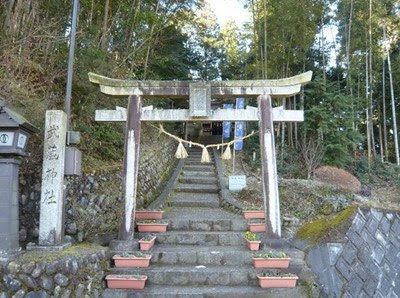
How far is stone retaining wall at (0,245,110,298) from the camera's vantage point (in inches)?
153

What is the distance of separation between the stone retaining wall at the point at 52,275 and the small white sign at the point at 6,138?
129cm

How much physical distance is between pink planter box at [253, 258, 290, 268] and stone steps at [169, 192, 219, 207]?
2914mm

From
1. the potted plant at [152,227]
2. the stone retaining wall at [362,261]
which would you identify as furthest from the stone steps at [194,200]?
the stone retaining wall at [362,261]

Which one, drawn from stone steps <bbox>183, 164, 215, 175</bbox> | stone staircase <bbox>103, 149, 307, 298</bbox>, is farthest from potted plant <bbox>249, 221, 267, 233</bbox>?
stone steps <bbox>183, 164, 215, 175</bbox>

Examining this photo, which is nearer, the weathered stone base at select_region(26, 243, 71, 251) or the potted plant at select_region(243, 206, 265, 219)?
the weathered stone base at select_region(26, 243, 71, 251)

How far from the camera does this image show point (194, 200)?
25.6 feet

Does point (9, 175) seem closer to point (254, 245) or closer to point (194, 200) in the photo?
point (254, 245)

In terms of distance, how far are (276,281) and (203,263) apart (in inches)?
40.5

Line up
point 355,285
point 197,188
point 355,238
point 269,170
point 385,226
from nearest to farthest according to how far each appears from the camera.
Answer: point 355,285, point 355,238, point 269,170, point 385,226, point 197,188

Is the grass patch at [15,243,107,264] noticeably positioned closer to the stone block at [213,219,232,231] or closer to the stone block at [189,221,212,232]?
the stone block at [189,221,212,232]

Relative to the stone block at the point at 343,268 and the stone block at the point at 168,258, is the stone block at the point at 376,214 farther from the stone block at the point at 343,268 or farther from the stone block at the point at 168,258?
the stone block at the point at 168,258

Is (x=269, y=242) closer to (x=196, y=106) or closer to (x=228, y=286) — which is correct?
(x=228, y=286)

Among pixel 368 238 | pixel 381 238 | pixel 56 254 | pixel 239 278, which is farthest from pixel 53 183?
pixel 381 238

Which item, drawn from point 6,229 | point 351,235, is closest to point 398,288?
point 351,235
